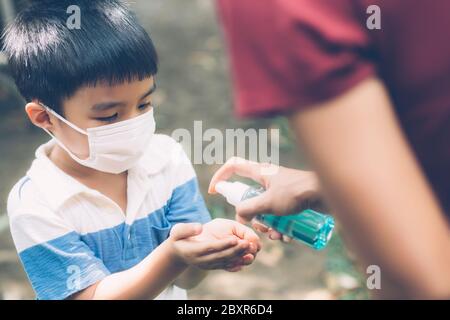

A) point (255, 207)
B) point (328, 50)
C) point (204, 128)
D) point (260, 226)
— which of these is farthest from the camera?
point (204, 128)

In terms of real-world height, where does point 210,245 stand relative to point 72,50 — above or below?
below

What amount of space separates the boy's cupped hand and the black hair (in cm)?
28

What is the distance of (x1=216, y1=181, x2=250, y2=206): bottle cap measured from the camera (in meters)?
1.03

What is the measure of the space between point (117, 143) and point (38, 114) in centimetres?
16

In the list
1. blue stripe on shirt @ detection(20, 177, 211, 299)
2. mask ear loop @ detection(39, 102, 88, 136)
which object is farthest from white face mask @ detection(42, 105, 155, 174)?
blue stripe on shirt @ detection(20, 177, 211, 299)

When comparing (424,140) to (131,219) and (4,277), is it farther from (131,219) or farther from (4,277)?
(4,277)

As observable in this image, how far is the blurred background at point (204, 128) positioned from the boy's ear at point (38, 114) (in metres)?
0.43

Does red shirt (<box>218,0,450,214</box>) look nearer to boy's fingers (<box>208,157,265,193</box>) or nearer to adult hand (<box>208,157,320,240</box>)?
adult hand (<box>208,157,320,240</box>)

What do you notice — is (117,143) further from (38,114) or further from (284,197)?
(284,197)

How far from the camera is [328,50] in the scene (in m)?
0.50

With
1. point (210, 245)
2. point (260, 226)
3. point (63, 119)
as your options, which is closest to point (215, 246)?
point (210, 245)

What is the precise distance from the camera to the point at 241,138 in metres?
2.78
